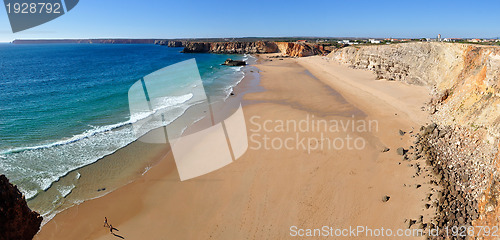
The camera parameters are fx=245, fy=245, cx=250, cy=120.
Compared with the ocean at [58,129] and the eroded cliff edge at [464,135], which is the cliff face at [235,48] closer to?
the ocean at [58,129]

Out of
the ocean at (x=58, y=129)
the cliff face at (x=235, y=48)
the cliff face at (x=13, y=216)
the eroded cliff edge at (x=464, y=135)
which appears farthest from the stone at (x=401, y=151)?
the cliff face at (x=235, y=48)

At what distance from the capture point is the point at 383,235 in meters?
8.45

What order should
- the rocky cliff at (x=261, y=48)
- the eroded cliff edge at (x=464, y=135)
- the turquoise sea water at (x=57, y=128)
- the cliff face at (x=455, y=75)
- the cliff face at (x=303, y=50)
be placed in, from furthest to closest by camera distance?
1. the rocky cliff at (x=261, y=48)
2. the cliff face at (x=303, y=50)
3. the turquoise sea water at (x=57, y=128)
4. the cliff face at (x=455, y=75)
5. the eroded cliff edge at (x=464, y=135)

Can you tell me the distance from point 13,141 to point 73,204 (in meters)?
9.52

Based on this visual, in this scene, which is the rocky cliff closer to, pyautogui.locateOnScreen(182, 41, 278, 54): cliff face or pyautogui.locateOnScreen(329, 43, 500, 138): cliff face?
pyautogui.locateOnScreen(182, 41, 278, 54): cliff face

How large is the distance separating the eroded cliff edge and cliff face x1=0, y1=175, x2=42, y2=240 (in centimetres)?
1123

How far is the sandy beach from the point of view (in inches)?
359

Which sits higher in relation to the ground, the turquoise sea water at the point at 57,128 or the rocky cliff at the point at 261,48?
the rocky cliff at the point at 261,48

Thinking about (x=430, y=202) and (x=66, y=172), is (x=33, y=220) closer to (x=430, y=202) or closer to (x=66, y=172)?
(x=66, y=172)

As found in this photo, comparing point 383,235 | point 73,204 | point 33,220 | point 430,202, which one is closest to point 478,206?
point 430,202

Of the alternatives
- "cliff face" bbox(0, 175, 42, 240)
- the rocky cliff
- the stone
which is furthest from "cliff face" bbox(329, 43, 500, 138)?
the rocky cliff

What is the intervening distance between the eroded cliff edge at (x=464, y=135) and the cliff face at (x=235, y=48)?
262 ft

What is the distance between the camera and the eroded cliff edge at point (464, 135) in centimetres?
802

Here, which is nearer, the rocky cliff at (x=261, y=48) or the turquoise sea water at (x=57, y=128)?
the turquoise sea water at (x=57, y=128)
